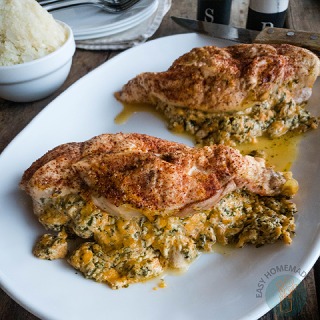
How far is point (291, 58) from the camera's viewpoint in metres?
2.74

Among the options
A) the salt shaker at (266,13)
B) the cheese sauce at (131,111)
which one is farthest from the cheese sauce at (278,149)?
the salt shaker at (266,13)

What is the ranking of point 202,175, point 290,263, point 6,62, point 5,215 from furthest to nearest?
point 6,62
point 5,215
point 202,175
point 290,263

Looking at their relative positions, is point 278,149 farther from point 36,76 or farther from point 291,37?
point 36,76

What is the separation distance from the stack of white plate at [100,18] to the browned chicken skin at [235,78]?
104 cm

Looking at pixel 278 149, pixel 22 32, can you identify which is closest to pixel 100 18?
pixel 22 32

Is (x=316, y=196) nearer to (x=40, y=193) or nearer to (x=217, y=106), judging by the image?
(x=217, y=106)

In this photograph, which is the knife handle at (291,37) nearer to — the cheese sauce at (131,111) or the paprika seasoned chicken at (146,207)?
the cheese sauce at (131,111)

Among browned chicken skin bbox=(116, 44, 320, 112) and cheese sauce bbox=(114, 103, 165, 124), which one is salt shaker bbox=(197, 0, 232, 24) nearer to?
browned chicken skin bbox=(116, 44, 320, 112)

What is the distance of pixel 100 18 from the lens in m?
3.91

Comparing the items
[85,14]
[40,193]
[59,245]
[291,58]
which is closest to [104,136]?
[40,193]

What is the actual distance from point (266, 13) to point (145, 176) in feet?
6.24

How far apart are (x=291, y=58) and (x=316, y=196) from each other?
0.96m

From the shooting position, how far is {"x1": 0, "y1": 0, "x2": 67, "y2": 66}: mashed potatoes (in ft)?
9.46

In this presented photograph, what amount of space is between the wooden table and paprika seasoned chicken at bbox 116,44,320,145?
905 mm
